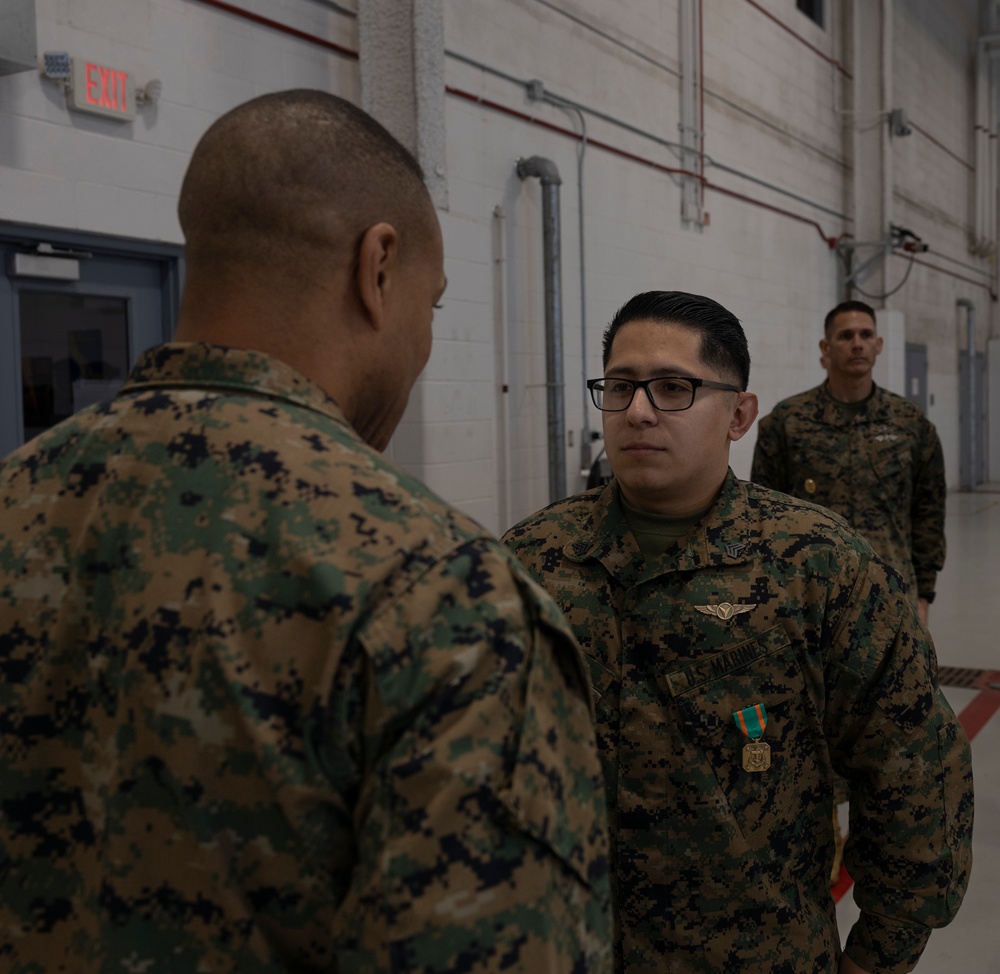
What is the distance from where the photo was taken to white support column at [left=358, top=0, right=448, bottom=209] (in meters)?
4.59

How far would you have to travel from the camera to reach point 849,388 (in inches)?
150

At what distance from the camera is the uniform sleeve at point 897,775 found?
1.48 m

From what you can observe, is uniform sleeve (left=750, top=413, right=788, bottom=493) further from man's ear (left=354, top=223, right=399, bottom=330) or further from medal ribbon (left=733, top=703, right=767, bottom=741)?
man's ear (left=354, top=223, right=399, bottom=330)

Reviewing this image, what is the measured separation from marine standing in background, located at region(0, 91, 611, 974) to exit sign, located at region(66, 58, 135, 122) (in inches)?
115

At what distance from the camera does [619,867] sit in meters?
1.52

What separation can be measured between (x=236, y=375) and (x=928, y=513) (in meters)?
3.40

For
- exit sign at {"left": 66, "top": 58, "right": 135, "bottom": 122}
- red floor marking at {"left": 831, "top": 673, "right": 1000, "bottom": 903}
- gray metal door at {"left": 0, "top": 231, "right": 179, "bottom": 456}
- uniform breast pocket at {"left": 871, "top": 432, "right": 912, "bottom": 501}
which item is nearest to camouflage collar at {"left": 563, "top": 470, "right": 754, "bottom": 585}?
uniform breast pocket at {"left": 871, "top": 432, "right": 912, "bottom": 501}

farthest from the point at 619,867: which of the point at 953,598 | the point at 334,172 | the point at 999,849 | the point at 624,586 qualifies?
the point at 953,598

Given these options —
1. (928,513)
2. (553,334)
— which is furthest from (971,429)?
(928,513)

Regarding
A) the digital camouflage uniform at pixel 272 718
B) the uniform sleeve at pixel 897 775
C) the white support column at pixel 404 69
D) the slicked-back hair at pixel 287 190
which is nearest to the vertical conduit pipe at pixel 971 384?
the white support column at pixel 404 69

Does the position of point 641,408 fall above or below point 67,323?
below

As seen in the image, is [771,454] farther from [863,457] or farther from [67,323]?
[67,323]

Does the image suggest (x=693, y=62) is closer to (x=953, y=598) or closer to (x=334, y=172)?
(x=953, y=598)

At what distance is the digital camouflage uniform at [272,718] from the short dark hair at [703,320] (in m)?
0.98
